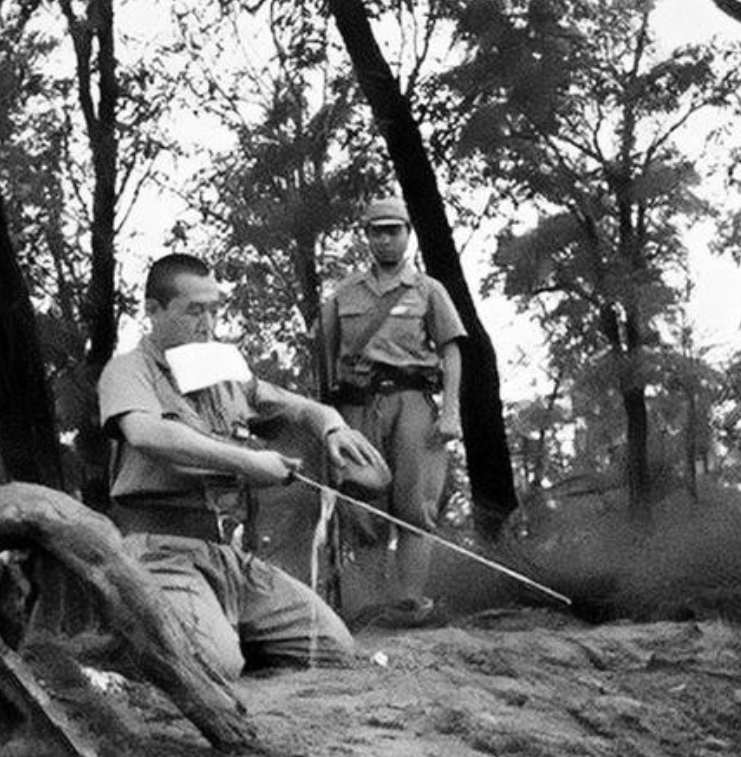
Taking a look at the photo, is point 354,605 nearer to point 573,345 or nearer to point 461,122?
point 461,122

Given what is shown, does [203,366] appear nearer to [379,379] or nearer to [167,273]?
[167,273]

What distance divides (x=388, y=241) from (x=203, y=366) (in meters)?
3.19

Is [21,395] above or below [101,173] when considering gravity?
below

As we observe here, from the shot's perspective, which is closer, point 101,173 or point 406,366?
point 406,366

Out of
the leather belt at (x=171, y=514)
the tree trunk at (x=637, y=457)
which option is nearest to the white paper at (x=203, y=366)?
the leather belt at (x=171, y=514)

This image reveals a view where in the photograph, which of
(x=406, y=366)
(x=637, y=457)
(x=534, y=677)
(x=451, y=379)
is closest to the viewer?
(x=534, y=677)

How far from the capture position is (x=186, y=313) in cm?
794

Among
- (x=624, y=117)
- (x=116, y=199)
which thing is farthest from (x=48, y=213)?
(x=624, y=117)

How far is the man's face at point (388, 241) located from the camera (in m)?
10.8

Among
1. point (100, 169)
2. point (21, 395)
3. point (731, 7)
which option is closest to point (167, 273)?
point (21, 395)

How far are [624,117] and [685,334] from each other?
8.05ft

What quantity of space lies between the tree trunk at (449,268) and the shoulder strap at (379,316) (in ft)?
18.8

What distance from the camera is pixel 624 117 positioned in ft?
80.3

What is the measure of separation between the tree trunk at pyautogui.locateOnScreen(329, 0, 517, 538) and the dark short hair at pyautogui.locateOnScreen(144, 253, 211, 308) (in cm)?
886
